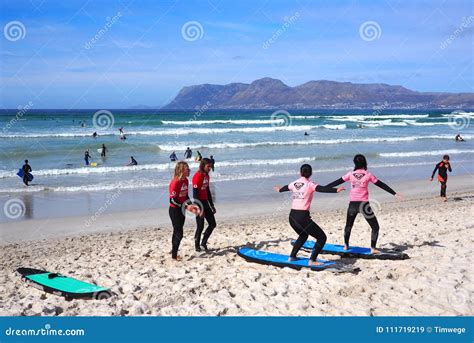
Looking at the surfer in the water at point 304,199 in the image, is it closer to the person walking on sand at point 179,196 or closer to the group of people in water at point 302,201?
the group of people in water at point 302,201

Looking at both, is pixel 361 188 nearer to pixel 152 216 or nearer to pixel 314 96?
pixel 152 216

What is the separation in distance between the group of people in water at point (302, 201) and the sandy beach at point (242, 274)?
459 millimetres

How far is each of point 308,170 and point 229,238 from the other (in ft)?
12.0

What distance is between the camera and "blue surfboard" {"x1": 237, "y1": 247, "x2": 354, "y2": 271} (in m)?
7.40

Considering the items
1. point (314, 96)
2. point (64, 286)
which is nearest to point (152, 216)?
point (64, 286)

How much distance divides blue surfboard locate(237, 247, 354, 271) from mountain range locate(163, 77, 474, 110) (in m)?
159

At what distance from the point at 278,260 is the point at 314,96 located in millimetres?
173384

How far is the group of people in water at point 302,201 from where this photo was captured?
702cm

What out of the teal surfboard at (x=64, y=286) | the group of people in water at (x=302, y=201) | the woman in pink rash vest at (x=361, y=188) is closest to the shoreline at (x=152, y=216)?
the group of people in water at (x=302, y=201)

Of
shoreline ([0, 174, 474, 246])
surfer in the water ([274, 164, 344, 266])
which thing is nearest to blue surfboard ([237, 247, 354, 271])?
surfer in the water ([274, 164, 344, 266])

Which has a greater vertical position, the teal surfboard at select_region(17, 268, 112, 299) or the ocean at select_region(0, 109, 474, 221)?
the ocean at select_region(0, 109, 474, 221)

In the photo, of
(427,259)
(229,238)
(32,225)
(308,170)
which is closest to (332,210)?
(229,238)

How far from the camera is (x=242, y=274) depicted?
7.26 m

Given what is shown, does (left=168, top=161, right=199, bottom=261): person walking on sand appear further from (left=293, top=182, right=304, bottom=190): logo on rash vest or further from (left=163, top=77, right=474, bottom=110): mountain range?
(left=163, top=77, right=474, bottom=110): mountain range
